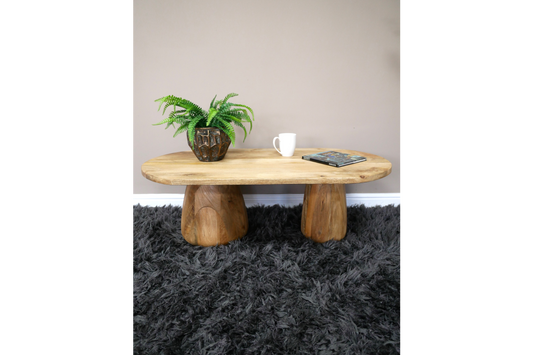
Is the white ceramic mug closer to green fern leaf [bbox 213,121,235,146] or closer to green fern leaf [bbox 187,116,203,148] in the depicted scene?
green fern leaf [bbox 213,121,235,146]

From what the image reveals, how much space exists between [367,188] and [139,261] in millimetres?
1542

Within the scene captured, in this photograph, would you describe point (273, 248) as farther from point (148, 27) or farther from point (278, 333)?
point (148, 27)

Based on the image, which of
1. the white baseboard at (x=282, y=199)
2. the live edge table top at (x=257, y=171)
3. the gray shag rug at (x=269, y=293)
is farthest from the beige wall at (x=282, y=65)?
the gray shag rug at (x=269, y=293)

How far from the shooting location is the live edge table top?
38.7 inches

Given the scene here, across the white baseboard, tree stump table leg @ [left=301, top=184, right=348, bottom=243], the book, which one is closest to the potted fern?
the book

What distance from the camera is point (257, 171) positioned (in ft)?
3.53

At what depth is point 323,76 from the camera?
1.69 metres

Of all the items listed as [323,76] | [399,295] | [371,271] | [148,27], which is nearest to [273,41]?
[323,76]

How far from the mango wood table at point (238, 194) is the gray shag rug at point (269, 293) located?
0.07 metres

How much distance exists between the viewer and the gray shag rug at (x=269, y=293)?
0.84 meters

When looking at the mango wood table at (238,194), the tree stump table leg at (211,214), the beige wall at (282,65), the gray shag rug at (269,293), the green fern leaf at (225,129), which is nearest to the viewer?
the gray shag rug at (269,293)

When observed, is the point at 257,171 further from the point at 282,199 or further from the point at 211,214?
the point at 282,199

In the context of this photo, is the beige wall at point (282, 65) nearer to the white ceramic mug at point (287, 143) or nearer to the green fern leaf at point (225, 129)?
the white ceramic mug at point (287, 143)

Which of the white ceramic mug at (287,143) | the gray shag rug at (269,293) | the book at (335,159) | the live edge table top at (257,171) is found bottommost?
the gray shag rug at (269,293)
